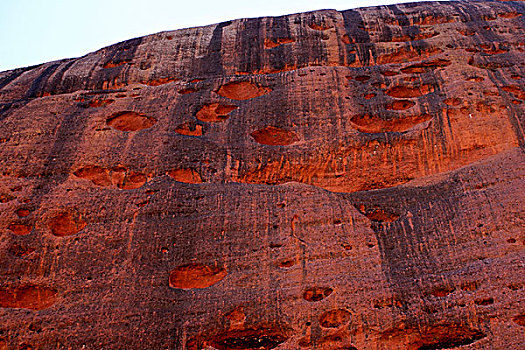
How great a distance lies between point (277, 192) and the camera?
508 centimetres

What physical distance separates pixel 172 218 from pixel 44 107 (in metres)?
2.75

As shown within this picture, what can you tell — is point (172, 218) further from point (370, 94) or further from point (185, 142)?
point (370, 94)

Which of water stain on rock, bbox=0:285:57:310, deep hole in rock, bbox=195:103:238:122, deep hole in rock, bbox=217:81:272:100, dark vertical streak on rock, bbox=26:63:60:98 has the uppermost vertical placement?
dark vertical streak on rock, bbox=26:63:60:98

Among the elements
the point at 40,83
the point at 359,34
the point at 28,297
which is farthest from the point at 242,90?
the point at 28,297

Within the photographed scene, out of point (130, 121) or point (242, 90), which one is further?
point (242, 90)

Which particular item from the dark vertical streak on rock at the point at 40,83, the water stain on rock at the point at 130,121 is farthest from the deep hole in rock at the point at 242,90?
the dark vertical streak on rock at the point at 40,83

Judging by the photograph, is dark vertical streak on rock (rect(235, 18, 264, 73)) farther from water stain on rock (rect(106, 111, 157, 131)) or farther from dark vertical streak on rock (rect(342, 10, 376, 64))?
water stain on rock (rect(106, 111, 157, 131))

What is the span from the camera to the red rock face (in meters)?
4.19

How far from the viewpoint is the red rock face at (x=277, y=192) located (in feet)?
13.8

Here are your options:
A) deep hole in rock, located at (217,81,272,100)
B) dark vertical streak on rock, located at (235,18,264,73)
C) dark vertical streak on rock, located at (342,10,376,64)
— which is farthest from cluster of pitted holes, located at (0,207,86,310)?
dark vertical streak on rock, located at (342,10,376,64)

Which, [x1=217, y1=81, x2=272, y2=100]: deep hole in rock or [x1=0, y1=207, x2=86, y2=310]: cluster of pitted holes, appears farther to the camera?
[x1=217, y1=81, x2=272, y2=100]: deep hole in rock

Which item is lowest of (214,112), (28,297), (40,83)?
(28,297)

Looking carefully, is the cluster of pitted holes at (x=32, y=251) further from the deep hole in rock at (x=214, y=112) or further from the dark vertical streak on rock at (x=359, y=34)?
the dark vertical streak on rock at (x=359, y=34)

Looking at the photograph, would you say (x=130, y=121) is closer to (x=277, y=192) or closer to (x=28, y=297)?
(x=277, y=192)
